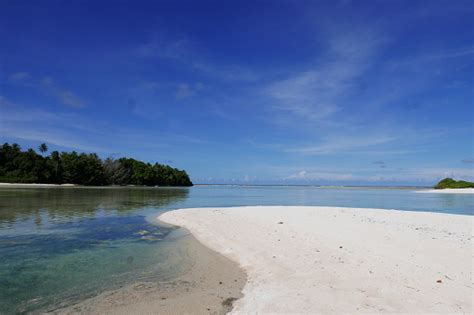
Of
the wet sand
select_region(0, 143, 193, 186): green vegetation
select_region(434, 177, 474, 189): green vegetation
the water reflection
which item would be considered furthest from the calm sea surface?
select_region(434, 177, 474, 189): green vegetation

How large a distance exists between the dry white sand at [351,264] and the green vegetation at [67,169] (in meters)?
114

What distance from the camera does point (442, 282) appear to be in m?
7.82

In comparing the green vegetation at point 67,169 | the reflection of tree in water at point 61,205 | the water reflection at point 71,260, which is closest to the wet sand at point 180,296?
the water reflection at point 71,260

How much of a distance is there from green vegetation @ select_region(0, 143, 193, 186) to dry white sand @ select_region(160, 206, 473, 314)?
11414 cm

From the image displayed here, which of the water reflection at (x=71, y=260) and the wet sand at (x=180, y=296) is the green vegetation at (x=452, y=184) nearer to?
the water reflection at (x=71, y=260)

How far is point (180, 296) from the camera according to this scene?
7812mm

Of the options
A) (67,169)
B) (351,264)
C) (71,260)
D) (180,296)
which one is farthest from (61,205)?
(67,169)

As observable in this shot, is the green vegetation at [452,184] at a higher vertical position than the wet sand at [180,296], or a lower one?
higher

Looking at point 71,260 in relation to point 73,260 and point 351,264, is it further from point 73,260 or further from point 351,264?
point 351,264

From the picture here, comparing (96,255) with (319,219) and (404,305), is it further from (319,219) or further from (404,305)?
(319,219)

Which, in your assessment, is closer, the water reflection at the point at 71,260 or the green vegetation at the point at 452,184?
the water reflection at the point at 71,260

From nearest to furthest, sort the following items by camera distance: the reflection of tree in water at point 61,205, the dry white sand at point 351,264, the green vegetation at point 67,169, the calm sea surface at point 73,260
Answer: the dry white sand at point 351,264, the calm sea surface at point 73,260, the reflection of tree in water at point 61,205, the green vegetation at point 67,169

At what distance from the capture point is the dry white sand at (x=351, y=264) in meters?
6.77

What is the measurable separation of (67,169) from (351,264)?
412ft
